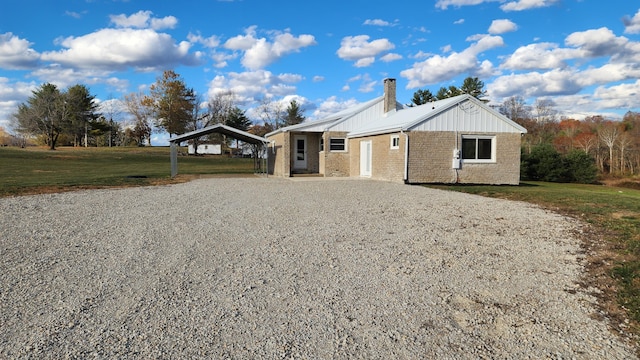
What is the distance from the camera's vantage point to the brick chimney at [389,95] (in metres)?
23.2

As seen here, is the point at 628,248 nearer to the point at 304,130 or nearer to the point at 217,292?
the point at 217,292

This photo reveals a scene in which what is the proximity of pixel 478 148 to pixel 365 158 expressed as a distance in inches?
210

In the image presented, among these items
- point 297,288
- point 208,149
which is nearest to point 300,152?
point 297,288

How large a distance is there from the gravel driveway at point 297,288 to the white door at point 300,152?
601 inches

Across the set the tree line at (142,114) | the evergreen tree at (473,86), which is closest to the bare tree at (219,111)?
the tree line at (142,114)

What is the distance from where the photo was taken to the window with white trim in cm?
1811

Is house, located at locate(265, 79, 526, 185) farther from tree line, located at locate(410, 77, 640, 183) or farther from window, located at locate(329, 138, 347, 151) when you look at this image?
tree line, located at locate(410, 77, 640, 183)

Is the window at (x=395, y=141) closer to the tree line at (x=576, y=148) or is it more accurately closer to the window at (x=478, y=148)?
the window at (x=478, y=148)

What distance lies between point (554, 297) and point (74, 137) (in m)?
72.7

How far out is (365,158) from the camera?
21109 mm

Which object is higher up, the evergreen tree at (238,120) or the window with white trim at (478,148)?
the evergreen tree at (238,120)

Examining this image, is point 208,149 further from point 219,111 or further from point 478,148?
point 478,148

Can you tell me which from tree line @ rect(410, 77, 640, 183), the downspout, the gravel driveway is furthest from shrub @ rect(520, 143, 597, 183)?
the gravel driveway

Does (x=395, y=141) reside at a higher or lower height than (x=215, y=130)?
lower
